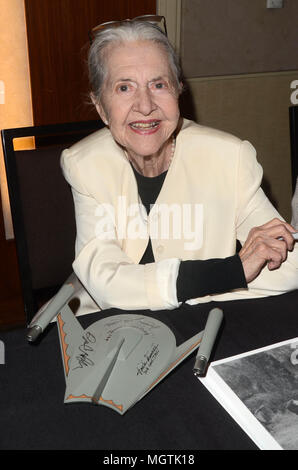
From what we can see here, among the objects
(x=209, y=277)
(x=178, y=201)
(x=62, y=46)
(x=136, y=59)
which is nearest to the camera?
(x=209, y=277)

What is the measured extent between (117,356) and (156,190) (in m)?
0.68

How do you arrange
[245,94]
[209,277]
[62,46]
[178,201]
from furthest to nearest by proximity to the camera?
[245,94]
[62,46]
[178,201]
[209,277]

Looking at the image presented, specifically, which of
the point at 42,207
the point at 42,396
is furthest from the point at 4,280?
the point at 42,396

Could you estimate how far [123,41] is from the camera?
4.36ft

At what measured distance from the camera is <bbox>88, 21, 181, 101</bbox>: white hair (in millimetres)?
1326

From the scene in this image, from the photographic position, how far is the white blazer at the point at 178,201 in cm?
142

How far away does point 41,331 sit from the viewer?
101cm

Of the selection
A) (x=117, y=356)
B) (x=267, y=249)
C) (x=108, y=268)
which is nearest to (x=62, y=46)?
(x=108, y=268)

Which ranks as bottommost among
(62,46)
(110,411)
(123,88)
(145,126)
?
(110,411)

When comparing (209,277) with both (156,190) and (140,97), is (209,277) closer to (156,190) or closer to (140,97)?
(156,190)

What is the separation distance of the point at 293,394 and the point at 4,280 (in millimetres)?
2272

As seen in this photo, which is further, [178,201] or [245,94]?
[245,94]

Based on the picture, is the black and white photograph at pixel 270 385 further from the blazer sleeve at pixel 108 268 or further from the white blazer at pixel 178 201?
the white blazer at pixel 178 201

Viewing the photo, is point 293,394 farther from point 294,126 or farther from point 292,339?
point 294,126
